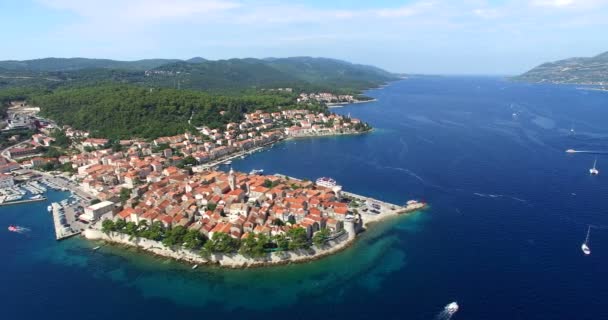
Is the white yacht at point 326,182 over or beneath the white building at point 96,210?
over

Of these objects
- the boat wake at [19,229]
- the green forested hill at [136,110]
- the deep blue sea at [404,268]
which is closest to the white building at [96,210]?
the deep blue sea at [404,268]

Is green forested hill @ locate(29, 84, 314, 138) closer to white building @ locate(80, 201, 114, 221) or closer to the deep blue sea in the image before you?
the deep blue sea

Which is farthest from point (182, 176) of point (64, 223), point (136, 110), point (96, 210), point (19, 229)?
point (136, 110)

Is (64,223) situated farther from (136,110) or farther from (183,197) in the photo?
(136,110)

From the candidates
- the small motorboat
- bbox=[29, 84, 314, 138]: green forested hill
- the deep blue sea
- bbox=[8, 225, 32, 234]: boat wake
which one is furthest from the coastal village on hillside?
the small motorboat

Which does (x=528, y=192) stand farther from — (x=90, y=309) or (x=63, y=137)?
(x=63, y=137)

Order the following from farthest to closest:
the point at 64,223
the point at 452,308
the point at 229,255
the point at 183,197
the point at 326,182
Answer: the point at 326,182 → the point at 183,197 → the point at 64,223 → the point at 229,255 → the point at 452,308

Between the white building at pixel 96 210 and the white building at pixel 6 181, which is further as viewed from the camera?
the white building at pixel 6 181

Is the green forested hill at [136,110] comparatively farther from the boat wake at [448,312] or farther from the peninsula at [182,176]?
the boat wake at [448,312]
